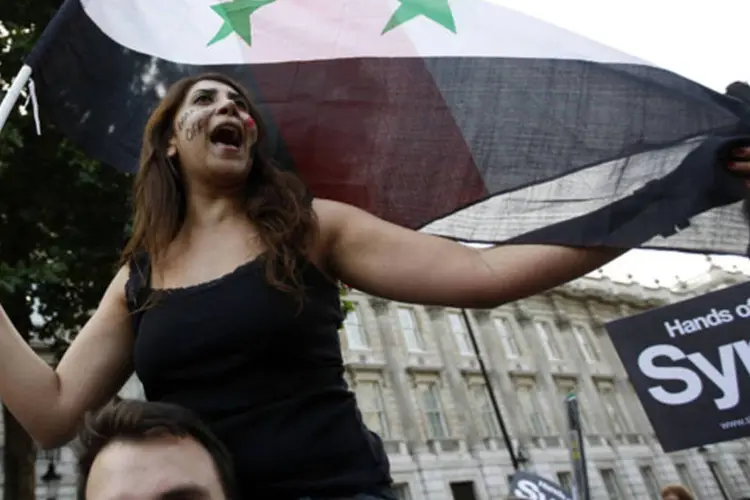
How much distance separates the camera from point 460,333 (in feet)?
97.8

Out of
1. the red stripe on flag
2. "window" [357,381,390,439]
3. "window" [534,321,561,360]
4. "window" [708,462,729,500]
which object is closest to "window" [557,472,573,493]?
"window" [534,321,561,360]

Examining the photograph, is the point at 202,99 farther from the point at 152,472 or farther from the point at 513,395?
the point at 513,395

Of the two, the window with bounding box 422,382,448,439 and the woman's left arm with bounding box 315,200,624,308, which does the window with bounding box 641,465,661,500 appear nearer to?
the window with bounding box 422,382,448,439

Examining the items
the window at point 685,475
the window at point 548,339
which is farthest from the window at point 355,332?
the window at point 685,475

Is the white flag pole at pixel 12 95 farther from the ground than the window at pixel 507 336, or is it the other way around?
the white flag pole at pixel 12 95

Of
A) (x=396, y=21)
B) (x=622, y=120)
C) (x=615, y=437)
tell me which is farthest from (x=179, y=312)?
(x=615, y=437)

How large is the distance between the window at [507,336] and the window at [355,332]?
7426mm

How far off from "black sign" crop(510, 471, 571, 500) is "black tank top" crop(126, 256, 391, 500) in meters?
8.66

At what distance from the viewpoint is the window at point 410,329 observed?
27984mm

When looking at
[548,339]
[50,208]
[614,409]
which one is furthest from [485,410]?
[50,208]

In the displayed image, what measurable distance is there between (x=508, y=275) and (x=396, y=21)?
1.16 metres

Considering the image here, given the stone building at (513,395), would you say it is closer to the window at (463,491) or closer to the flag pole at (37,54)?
the window at (463,491)

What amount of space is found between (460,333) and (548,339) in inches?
232

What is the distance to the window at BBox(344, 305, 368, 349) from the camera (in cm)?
2602
